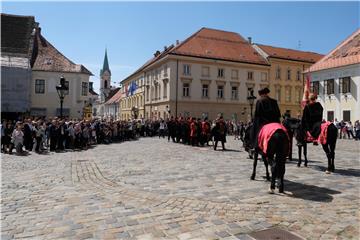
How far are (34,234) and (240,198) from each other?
12.6 ft

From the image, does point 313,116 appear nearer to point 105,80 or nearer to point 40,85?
point 40,85

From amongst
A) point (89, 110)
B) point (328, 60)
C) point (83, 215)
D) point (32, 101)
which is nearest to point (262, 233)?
point (83, 215)

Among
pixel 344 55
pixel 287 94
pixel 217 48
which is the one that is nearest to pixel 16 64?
pixel 217 48

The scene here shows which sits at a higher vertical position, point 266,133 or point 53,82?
point 53,82

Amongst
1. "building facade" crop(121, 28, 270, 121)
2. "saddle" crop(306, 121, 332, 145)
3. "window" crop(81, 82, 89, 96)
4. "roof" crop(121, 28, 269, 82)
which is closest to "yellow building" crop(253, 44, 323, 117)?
"building facade" crop(121, 28, 270, 121)

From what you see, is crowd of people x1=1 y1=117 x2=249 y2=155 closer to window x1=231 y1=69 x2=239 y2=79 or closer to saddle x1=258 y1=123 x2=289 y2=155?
saddle x1=258 y1=123 x2=289 y2=155

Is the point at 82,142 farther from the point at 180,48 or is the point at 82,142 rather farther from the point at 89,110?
the point at 180,48

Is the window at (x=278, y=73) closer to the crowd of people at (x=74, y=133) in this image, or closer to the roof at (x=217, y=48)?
the roof at (x=217, y=48)

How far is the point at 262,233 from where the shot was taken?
482 centimetres

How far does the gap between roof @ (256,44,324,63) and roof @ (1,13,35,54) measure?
3521 centimetres

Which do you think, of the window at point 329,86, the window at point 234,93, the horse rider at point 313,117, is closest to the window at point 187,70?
the window at point 234,93

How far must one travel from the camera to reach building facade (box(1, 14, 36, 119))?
33688 millimetres

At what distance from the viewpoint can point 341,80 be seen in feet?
118

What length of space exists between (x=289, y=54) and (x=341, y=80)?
22603 mm
